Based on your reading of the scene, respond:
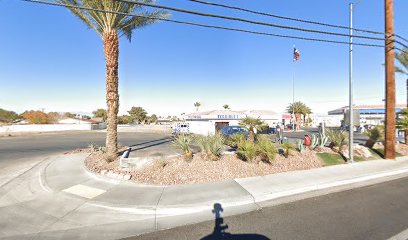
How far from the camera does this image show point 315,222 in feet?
15.4

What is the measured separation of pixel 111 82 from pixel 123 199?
5923 mm

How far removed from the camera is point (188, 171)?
7723 millimetres

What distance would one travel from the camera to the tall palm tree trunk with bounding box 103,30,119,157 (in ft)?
32.0

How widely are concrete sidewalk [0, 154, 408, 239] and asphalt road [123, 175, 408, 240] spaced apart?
0.38m

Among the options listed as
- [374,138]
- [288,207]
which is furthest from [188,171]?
[374,138]

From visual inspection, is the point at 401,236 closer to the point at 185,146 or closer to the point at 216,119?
the point at 185,146

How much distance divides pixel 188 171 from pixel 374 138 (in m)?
12.3

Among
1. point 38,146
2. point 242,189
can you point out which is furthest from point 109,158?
point 38,146

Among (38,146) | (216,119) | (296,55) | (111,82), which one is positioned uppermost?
(296,55)

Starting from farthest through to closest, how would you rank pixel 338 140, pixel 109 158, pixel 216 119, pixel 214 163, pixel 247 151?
pixel 216 119 < pixel 338 140 < pixel 109 158 < pixel 247 151 < pixel 214 163

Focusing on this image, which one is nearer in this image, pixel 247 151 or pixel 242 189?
pixel 242 189

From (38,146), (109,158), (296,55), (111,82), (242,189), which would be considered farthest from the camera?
(296,55)

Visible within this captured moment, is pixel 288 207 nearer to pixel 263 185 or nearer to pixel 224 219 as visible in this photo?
pixel 263 185

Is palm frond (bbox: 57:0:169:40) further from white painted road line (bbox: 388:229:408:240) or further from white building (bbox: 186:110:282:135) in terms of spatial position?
white building (bbox: 186:110:282:135)
